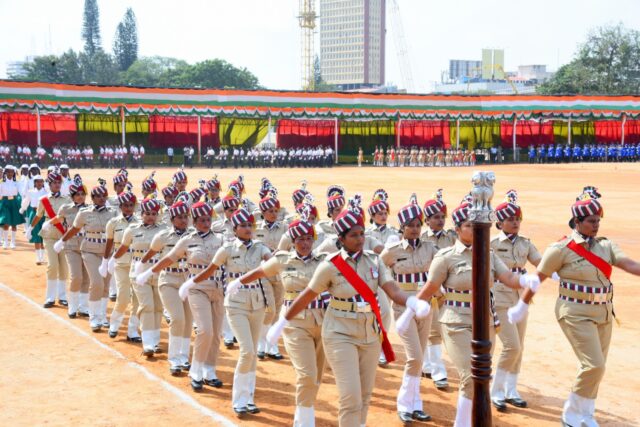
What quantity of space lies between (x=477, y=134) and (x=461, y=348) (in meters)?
54.7

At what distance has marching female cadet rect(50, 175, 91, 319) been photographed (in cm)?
1301

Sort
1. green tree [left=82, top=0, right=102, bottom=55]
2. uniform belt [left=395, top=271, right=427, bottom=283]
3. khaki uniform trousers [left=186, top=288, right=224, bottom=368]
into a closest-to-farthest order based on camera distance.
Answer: uniform belt [left=395, top=271, right=427, bottom=283] < khaki uniform trousers [left=186, top=288, right=224, bottom=368] < green tree [left=82, top=0, right=102, bottom=55]

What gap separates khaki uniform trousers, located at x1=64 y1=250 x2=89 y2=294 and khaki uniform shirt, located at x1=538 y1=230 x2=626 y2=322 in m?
8.03

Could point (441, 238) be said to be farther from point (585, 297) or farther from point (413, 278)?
point (585, 297)

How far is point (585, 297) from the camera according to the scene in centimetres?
752

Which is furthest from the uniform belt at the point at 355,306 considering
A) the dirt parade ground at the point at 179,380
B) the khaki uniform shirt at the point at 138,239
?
the khaki uniform shirt at the point at 138,239

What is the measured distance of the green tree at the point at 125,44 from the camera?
13438 centimetres

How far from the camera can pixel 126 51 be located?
5315 inches

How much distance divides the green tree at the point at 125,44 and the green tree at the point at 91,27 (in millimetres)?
4400

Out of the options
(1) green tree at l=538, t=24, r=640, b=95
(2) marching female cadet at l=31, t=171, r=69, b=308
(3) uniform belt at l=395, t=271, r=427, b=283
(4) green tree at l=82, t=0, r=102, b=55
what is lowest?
(2) marching female cadet at l=31, t=171, r=69, b=308

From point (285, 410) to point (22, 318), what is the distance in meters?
6.28

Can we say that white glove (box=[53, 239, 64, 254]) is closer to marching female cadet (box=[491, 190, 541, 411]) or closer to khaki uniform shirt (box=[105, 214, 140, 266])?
khaki uniform shirt (box=[105, 214, 140, 266])

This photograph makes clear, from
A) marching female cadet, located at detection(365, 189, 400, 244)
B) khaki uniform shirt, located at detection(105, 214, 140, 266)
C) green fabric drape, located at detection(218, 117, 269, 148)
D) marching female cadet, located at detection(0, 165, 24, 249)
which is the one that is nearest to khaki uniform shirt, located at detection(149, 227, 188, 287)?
khaki uniform shirt, located at detection(105, 214, 140, 266)

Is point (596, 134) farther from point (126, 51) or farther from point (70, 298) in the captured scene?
point (126, 51)
